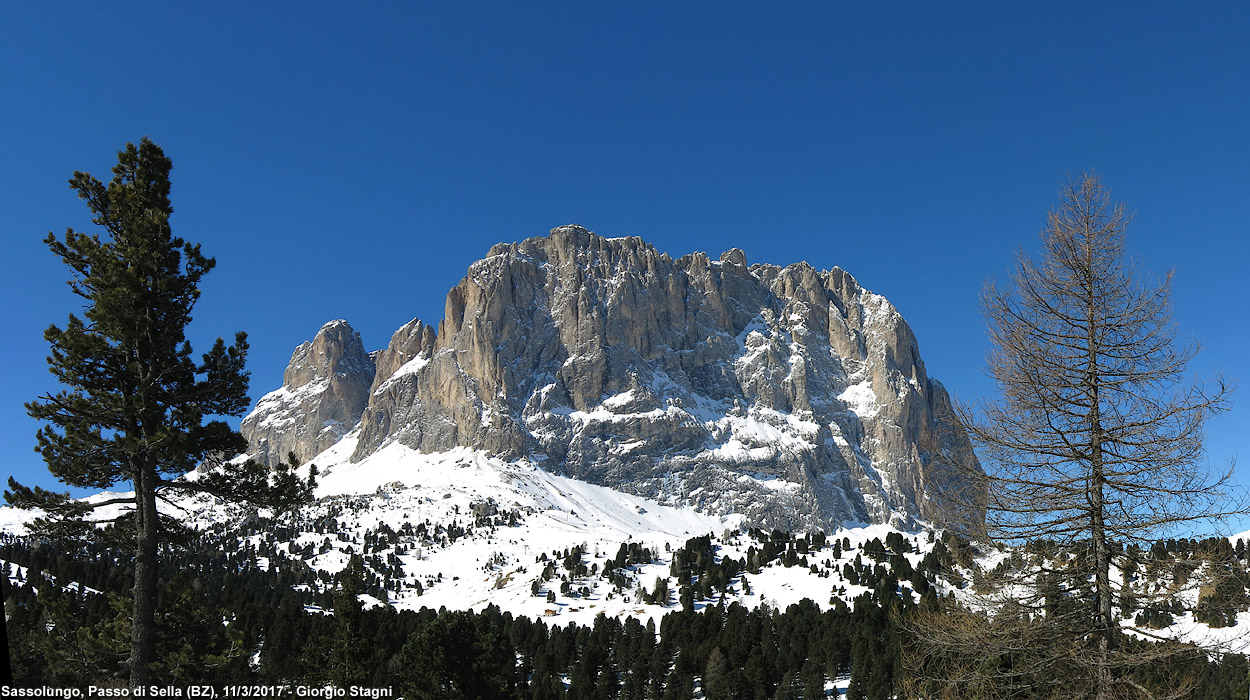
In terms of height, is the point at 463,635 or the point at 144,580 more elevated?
the point at 144,580

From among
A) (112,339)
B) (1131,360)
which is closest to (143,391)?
(112,339)

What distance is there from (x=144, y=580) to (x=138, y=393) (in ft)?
12.3

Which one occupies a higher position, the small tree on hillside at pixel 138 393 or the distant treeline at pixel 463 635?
the small tree on hillside at pixel 138 393

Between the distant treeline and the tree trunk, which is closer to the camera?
the tree trunk

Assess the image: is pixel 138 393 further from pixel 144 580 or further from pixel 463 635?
pixel 463 635

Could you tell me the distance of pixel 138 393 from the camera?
15594mm

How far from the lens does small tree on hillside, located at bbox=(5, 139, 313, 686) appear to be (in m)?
15.3

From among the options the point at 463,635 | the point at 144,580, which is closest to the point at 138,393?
the point at 144,580

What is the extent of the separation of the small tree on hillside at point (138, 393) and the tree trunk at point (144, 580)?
0.07ft

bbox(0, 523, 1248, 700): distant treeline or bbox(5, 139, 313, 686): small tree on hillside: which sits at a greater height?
bbox(5, 139, 313, 686): small tree on hillside

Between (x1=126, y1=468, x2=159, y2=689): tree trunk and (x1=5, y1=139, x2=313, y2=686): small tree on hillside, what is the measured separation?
0.02 m

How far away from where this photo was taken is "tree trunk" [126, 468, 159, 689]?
48.8 feet

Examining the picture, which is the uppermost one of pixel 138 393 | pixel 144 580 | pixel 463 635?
pixel 138 393

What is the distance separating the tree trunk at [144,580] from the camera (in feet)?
48.8
